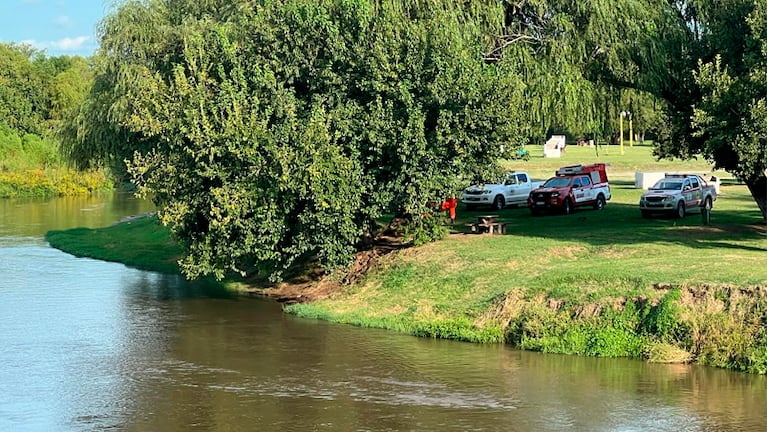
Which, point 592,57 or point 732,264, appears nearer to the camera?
point 732,264

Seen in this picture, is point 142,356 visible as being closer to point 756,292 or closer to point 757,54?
point 756,292

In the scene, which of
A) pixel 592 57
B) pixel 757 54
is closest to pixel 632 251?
pixel 757 54

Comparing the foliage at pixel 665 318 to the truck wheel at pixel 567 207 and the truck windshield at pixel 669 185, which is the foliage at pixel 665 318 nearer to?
the truck windshield at pixel 669 185

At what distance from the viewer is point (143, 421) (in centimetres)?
1930

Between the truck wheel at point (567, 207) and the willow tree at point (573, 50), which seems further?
the truck wheel at point (567, 207)

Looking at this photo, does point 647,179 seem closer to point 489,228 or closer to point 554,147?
point 489,228

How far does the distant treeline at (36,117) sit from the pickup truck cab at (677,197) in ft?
183

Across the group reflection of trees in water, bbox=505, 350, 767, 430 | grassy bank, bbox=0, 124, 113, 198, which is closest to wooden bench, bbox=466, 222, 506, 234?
reflection of trees in water, bbox=505, 350, 767, 430

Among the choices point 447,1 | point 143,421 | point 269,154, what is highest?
point 447,1

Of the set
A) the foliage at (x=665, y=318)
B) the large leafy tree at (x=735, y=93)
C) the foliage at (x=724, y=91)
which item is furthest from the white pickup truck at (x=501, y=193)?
the foliage at (x=665, y=318)

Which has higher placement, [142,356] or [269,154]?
[269,154]

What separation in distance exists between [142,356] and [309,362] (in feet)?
13.9

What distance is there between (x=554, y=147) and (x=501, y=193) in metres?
52.2

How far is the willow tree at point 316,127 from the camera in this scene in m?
30.7
